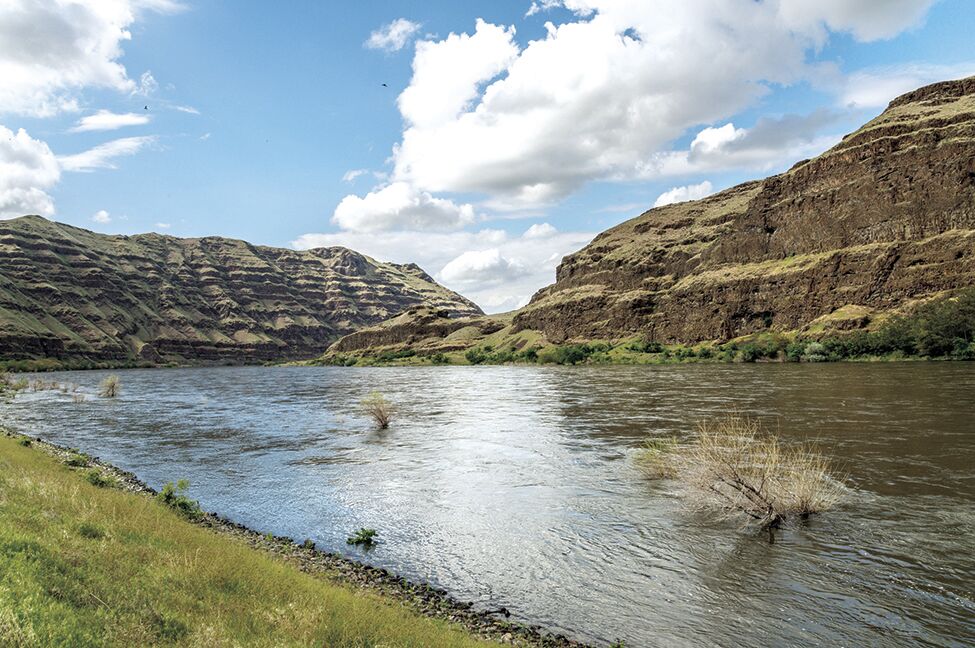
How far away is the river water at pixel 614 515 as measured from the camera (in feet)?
→ 39.6

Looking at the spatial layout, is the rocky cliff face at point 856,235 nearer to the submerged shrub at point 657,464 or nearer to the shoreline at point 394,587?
the submerged shrub at point 657,464

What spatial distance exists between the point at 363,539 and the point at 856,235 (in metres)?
173

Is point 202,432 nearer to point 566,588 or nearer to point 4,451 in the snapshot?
point 4,451

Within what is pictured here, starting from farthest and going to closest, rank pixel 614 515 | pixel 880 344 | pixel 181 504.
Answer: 1. pixel 880 344
2. pixel 181 504
3. pixel 614 515

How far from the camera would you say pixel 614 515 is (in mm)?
18906

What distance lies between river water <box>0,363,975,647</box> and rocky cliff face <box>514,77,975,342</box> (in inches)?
4212

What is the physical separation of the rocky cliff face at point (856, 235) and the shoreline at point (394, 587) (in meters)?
142

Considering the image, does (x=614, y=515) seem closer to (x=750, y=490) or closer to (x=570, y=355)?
(x=750, y=490)

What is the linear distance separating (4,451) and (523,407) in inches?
1613

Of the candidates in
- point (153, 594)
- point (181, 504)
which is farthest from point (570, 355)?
point (153, 594)

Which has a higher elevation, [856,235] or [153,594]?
[856,235]

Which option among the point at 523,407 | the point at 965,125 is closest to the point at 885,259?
the point at 965,125

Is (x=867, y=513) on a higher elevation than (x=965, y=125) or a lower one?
lower

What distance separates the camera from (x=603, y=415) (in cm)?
4559
